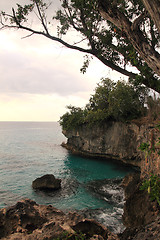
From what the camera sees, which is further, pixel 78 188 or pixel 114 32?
pixel 78 188

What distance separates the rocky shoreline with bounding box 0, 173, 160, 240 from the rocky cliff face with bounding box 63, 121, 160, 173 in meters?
16.4

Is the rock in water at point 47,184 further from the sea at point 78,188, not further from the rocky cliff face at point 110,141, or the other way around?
the rocky cliff face at point 110,141

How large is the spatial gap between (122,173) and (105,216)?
38.7ft

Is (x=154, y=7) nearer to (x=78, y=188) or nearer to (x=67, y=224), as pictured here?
(x=67, y=224)

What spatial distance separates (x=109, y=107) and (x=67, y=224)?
24670 mm

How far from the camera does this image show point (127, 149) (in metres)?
26.5

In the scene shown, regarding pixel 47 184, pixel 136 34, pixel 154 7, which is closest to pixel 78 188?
pixel 47 184

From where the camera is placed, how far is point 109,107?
28125mm

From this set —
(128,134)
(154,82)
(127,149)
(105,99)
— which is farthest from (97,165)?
(154,82)

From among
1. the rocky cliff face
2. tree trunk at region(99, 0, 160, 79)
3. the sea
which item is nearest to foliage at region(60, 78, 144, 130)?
the rocky cliff face

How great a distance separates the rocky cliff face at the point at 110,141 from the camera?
25844 millimetres

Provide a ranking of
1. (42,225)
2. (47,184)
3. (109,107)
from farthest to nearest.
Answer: (109,107)
(47,184)
(42,225)

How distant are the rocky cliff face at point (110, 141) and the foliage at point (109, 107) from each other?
144 centimetres

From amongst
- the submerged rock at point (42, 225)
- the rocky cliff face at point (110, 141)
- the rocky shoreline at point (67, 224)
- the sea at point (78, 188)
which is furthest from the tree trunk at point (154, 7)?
the rocky cliff face at point (110, 141)
